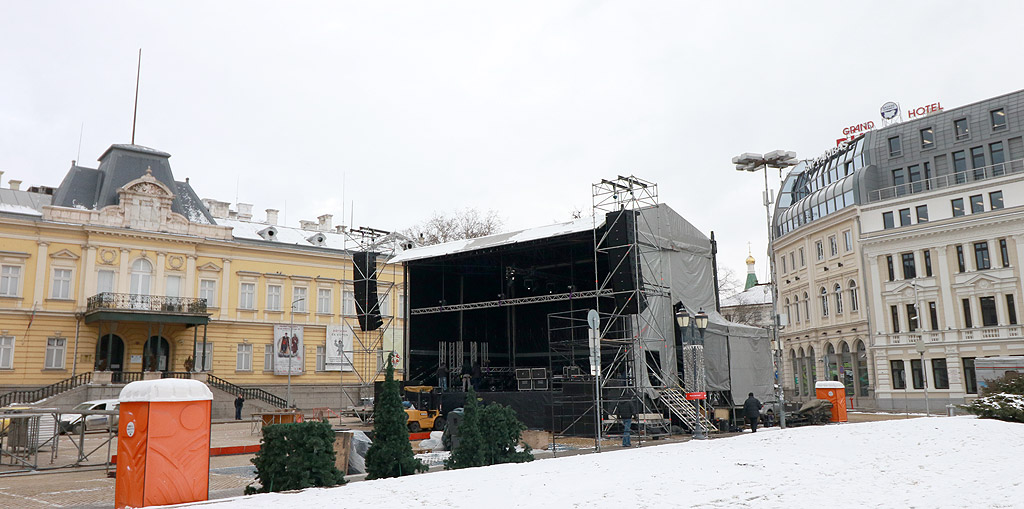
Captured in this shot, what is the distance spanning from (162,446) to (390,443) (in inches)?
134

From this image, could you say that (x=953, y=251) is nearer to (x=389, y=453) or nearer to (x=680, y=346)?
(x=680, y=346)

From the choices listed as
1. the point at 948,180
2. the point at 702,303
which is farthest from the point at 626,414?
the point at 948,180

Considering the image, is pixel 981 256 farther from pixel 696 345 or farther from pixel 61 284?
pixel 61 284

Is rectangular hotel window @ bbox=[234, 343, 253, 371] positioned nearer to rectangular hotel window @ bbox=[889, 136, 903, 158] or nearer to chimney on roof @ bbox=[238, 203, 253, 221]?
chimney on roof @ bbox=[238, 203, 253, 221]

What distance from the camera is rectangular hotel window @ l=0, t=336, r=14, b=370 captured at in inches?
1310

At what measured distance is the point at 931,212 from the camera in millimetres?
41875

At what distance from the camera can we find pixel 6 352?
3344 centimetres

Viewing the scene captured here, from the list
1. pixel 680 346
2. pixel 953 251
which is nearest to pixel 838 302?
pixel 953 251

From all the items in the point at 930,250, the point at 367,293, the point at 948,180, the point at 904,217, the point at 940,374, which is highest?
the point at 948,180

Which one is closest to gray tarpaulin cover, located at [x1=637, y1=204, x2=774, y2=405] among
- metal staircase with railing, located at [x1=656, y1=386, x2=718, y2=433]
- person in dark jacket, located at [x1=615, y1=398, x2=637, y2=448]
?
metal staircase with railing, located at [x1=656, y1=386, x2=718, y2=433]

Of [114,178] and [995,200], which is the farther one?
[995,200]

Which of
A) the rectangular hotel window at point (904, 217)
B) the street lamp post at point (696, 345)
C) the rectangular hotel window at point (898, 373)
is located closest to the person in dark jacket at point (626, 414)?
the street lamp post at point (696, 345)

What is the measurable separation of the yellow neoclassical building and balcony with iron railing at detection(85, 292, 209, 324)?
2.4 inches

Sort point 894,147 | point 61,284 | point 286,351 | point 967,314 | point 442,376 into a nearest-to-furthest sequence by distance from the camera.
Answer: point 442,376 → point 61,284 → point 967,314 → point 286,351 → point 894,147
